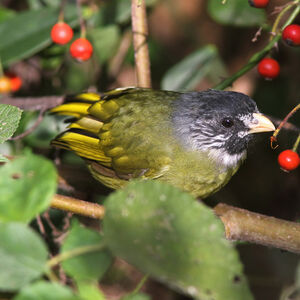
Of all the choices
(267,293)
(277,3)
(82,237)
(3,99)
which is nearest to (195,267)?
(82,237)

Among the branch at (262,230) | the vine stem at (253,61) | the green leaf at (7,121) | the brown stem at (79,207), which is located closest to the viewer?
the green leaf at (7,121)

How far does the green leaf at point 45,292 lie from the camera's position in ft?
2.89

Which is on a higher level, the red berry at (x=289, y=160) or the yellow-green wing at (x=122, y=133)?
the red berry at (x=289, y=160)

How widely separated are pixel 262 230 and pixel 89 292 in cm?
145

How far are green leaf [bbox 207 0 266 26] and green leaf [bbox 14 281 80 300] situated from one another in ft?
8.16

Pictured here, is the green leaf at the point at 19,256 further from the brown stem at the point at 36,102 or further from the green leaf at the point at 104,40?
the green leaf at the point at 104,40

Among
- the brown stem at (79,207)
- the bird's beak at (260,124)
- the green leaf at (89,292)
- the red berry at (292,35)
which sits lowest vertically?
the bird's beak at (260,124)

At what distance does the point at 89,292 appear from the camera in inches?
37.7

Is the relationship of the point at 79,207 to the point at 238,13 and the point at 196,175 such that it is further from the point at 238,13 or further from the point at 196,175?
the point at 238,13

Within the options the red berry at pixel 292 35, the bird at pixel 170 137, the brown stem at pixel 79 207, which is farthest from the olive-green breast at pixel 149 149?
the brown stem at pixel 79 207

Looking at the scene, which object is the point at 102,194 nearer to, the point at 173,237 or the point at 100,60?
the point at 100,60

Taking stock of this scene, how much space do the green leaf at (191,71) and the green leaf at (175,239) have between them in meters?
2.51

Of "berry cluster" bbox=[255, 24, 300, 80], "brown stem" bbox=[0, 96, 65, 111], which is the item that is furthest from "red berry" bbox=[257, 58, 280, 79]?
"brown stem" bbox=[0, 96, 65, 111]

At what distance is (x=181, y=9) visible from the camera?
5.59m
